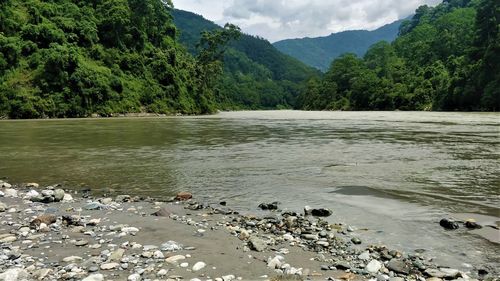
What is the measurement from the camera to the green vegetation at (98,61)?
247 feet

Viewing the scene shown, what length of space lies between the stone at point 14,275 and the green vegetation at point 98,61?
72203mm

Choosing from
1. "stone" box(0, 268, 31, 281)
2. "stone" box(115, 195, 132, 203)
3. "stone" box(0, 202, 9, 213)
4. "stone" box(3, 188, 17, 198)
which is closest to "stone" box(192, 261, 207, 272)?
"stone" box(0, 268, 31, 281)

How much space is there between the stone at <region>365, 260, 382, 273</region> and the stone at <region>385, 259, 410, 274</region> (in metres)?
0.16

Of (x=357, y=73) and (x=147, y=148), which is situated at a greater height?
(x=357, y=73)

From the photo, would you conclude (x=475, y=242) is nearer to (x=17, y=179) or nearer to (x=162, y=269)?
(x=162, y=269)

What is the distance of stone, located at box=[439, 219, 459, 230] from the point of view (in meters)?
9.02

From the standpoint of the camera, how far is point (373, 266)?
22.1 ft

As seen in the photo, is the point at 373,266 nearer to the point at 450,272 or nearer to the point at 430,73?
the point at 450,272

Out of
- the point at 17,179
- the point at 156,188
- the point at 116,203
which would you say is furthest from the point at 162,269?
the point at 17,179

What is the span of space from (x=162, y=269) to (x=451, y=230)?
20.0ft

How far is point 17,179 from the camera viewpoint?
1548 cm

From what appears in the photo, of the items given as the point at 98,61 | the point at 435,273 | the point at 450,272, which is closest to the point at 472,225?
the point at 450,272

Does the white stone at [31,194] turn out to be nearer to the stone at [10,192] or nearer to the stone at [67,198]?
the stone at [10,192]

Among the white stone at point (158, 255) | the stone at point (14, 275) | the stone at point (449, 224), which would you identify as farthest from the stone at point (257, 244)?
the stone at point (449, 224)
